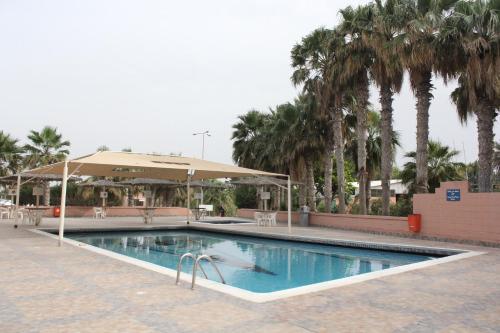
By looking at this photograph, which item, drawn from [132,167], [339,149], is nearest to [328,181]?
[339,149]

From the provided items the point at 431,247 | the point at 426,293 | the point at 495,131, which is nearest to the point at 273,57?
the point at 495,131

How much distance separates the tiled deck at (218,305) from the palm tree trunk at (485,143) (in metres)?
6.95

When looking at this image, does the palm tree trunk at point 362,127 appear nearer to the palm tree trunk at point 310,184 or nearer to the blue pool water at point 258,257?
the blue pool water at point 258,257

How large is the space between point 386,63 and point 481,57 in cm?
324

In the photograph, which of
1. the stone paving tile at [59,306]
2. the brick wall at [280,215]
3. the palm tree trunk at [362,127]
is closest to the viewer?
the stone paving tile at [59,306]

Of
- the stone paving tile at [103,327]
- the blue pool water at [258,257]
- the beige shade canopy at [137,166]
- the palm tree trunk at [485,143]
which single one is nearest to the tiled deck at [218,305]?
the stone paving tile at [103,327]

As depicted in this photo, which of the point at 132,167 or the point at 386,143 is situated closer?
the point at 132,167

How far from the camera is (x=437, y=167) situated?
845 inches

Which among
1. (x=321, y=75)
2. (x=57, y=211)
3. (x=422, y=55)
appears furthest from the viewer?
(x=57, y=211)

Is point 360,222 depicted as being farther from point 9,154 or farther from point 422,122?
point 9,154

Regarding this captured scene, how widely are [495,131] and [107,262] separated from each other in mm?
13922

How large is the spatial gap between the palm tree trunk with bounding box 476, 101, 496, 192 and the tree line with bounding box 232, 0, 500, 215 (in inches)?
1.2

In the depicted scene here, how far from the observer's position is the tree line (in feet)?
44.1

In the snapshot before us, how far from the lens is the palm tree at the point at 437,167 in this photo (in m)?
21.3
